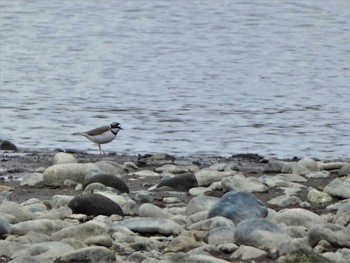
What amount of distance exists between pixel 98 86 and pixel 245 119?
4.55 metres

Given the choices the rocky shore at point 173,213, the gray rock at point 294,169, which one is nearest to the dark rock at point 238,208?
the rocky shore at point 173,213

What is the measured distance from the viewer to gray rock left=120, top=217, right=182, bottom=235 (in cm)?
1004

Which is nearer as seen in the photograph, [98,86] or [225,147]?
[225,147]

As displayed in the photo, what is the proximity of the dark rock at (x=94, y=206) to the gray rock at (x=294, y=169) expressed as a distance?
124 inches

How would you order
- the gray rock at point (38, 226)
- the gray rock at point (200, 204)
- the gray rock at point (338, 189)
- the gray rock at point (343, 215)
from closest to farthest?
the gray rock at point (38, 226)
the gray rock at point (343, 215)
the gray rock at point (200, 204)
the gray rock at point (338, 189)

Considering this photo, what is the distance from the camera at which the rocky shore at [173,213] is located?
9.25 meters

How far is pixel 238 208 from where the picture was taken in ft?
34.3

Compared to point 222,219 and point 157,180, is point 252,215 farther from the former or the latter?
point 157,180

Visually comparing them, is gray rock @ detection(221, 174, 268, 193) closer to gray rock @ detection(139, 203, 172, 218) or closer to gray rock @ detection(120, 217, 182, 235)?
gray rock @ detection(139, 203, 172, 218)

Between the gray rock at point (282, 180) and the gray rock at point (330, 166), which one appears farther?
the gray rock at point (330, 166)

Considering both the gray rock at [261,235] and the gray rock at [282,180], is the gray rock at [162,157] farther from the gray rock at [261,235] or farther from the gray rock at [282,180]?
the gray rock at [261,235]

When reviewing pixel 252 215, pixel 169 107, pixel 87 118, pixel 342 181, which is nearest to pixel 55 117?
pixel 87 118

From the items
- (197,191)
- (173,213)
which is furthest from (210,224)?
(197,191)

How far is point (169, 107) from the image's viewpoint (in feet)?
66.5
